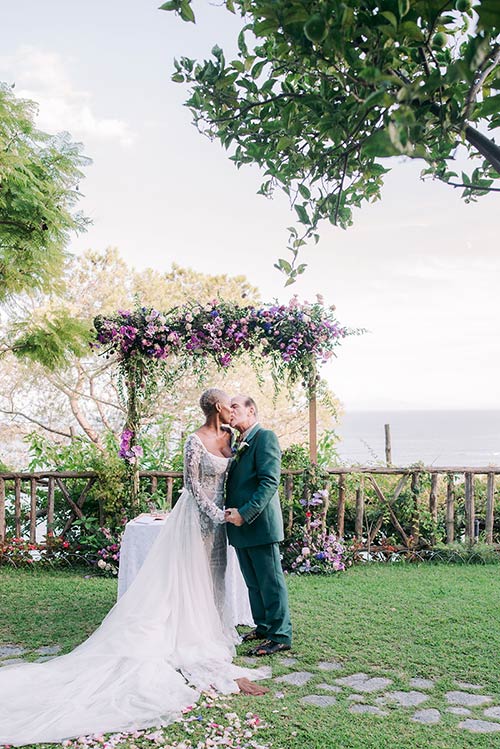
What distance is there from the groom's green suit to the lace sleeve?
16 cm

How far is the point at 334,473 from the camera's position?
331 inches

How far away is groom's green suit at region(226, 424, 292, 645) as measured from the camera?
4934 millimetres

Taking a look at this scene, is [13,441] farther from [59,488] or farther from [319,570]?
[319,570]

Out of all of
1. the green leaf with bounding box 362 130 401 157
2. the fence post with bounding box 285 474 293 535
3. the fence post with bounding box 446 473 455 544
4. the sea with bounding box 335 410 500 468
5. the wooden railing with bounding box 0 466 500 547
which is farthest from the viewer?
the sea with bounding box 335 410 500 468

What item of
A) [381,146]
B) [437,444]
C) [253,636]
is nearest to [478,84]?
[381,146]

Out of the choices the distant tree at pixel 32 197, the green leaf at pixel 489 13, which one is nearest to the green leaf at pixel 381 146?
the green leaf at pixel 489 13

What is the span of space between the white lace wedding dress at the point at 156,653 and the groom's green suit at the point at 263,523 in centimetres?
16

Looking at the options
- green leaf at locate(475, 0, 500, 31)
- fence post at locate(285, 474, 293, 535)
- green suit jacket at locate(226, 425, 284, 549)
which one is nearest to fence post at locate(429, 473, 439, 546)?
fence post at locate(285, 474, 293, 535)

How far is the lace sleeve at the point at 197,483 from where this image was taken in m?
4.95

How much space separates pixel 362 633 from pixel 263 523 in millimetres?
1269

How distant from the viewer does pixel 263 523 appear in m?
4.99

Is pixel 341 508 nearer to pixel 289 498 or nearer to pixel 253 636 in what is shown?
pixel 289 498

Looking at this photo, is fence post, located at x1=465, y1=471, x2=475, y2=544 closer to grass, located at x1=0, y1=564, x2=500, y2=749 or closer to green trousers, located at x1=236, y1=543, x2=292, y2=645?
grass, located at x1=0, y1=564, x2=500, y2=749

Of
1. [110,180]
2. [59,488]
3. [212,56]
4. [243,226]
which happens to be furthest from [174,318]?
[243,226]
